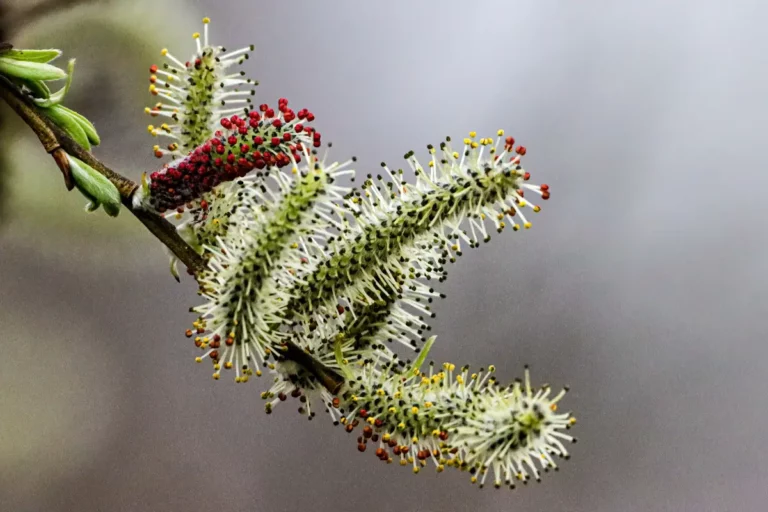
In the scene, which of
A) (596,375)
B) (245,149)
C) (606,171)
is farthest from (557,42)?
(245,149)

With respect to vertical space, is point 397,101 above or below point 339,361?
above

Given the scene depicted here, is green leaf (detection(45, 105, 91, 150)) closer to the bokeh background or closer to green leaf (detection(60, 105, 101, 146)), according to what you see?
green leaf (detection(60, 105, 101, 146))

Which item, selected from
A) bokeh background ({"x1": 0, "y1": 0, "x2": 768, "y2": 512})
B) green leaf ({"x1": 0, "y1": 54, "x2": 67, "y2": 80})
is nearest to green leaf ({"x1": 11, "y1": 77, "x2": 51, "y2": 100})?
green leaf ({"x1": 0, "y1": 54, "x2": 67, "y2": 80})

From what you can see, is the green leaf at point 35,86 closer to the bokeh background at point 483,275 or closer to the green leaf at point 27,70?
the green leaf at point 27,70

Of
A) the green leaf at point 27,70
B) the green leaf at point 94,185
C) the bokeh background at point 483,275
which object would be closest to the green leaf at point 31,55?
the green leaf at point 27,70

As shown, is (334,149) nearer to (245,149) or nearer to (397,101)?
(397,101)
